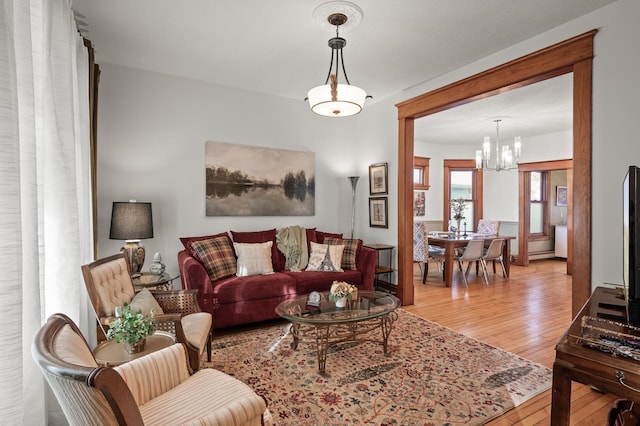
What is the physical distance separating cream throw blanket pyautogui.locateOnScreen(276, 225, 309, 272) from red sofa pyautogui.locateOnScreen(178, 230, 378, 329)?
21cm

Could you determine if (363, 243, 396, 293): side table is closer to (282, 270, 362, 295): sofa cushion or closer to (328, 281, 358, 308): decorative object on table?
(282, 270, 362, 295): sofa cushion

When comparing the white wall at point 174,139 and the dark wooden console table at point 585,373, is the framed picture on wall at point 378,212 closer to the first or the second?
the white wall at point 174,139

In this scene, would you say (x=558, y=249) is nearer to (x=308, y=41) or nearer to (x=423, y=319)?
(x=423, y=319)

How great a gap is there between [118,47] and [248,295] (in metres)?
2.90

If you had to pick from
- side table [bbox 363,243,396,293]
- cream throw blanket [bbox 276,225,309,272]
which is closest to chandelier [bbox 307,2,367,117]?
cream throw blanket [bbox 276,225,309,272]

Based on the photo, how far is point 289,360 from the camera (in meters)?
2.89

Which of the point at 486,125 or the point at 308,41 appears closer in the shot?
the point at 308,41

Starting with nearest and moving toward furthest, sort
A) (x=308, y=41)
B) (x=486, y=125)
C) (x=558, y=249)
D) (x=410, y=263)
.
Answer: (x=308, y=41) < (x=410, y=263) < (x=486, y=125) < (x=558, y=249)

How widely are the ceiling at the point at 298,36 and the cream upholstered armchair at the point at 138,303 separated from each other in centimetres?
208

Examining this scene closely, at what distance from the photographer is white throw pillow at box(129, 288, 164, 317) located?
7.54 feet

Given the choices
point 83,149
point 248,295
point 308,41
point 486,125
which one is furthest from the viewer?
point 486,125

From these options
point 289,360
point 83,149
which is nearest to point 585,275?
point 289,360

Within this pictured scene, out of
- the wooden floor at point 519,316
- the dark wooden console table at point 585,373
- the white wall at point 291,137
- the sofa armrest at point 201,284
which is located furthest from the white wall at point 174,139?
the dark wooden console table at point 585,373

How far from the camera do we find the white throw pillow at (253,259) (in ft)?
13.0
